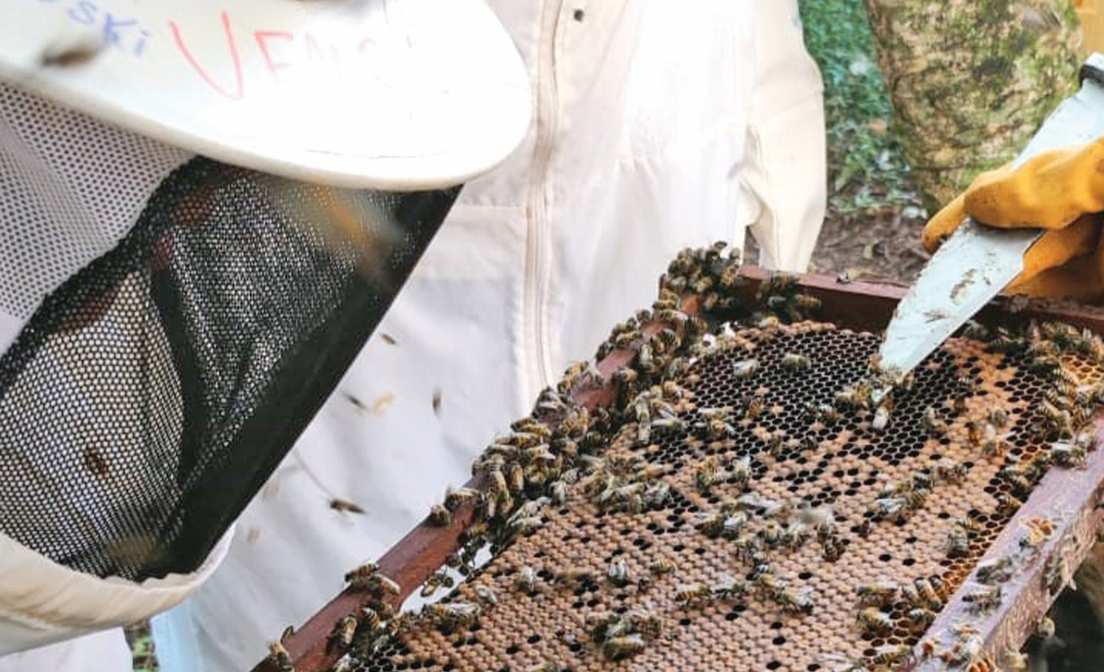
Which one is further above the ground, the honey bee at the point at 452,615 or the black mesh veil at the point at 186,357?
the black mesh veil at the point at 186,357

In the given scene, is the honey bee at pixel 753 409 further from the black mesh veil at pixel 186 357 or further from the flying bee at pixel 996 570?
the black mesh veil at pixel 186 357

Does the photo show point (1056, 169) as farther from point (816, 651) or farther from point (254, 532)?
point (254, 532)

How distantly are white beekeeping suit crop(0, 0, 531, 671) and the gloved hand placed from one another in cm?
88

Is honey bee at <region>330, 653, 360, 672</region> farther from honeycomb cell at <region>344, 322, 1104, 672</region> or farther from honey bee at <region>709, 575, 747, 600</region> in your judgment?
honey bee at <region>709, 575, 747, 600</region>

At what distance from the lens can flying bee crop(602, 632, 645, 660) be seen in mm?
1717

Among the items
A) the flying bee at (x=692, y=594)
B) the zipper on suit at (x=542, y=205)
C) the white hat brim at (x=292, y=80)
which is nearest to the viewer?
the white hat brim at (x=292, y=80)

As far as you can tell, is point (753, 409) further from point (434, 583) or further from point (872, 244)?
point (872, 244)

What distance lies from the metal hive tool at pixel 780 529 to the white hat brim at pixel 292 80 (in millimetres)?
686

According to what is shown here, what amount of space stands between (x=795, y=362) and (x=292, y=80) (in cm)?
111

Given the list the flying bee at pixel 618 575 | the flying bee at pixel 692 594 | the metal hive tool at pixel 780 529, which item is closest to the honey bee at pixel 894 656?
the metal hive tool at pixel 780 529

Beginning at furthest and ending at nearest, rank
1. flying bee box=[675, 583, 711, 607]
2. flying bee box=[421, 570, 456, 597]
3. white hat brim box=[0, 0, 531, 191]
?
1. flying bee box=[421, 570, 456, 597]
2. flying bee box=[675, 583, 711, 607]
3. white hat brim box=[0, 0, 531, 191]

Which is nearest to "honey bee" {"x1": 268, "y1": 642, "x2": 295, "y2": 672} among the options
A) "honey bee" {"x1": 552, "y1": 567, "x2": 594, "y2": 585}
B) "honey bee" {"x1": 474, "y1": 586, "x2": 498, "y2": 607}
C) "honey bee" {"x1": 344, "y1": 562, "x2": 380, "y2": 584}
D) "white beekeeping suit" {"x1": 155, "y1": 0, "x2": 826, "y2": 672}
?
"honey bee" {"x1": 344, "y1": 562, "x2": 380, "y2": 584}

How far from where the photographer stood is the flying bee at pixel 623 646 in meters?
1.72

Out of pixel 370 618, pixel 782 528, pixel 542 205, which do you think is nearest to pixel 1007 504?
pixel 782 528
